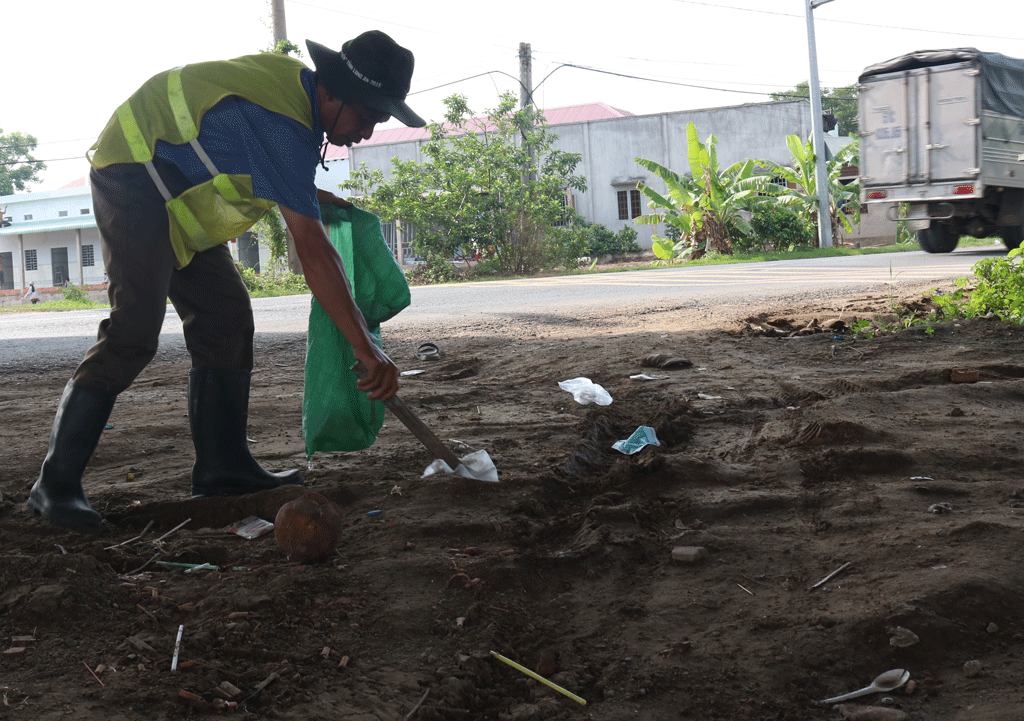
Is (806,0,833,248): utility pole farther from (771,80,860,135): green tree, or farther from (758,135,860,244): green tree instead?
(771,80,860,135): green tree

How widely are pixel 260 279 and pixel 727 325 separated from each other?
13170 mm

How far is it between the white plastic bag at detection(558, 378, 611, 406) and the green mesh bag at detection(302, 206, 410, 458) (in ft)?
3.97

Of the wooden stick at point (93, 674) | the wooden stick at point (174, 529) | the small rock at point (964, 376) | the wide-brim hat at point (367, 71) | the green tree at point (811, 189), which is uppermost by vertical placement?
the green tree at point (811, 189)

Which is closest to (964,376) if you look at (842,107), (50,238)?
(50,238)

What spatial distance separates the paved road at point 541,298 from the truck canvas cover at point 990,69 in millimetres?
3022

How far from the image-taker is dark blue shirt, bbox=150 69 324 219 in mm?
2270

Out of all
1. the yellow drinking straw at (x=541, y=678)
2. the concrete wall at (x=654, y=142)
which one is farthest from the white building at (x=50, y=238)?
the yellow drinking straw at (x=541, y=678)

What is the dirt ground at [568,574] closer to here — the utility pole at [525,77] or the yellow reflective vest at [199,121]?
the yellow reflective vest at [199,121]

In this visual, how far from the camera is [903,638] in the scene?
172cm

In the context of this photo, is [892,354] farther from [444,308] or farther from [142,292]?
[444,308]

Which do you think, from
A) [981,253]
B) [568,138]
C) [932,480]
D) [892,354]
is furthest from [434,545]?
[568,138]

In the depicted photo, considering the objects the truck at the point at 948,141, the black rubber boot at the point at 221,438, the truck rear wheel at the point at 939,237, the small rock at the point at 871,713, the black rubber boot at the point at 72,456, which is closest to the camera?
the small rock at the point at 871,713

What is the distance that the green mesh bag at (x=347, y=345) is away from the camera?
2.81 metres

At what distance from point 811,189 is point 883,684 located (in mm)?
21258
